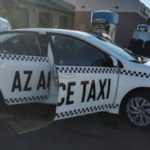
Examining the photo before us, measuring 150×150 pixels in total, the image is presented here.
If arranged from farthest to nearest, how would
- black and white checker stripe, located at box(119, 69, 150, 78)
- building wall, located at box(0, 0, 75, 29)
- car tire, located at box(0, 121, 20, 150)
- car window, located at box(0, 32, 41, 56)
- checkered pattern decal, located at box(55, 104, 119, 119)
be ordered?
building wall, located at box(0, 0, 75, 29), car window, located at box(0, 32, 41, 56), black and white checker stripe, located at box(119, 69, 150, 78), checkered pattern decal, located at box(55, 104, 119, 119), car tire, located at box(0, 121, 20, 150)

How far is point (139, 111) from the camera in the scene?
5.77 metres

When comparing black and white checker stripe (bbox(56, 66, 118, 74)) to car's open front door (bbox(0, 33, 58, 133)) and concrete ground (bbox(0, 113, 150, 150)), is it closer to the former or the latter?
car's open front door (bbox(0, 33, 58, 133))

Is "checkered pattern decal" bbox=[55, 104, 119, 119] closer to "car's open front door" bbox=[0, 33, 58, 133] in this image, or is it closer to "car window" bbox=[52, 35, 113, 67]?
"car's open front door" bbox=[0, 33, 58, 133]

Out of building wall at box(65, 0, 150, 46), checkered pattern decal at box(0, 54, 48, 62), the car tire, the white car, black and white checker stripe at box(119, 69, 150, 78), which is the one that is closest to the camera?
the car tire

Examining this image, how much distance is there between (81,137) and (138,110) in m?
1.03

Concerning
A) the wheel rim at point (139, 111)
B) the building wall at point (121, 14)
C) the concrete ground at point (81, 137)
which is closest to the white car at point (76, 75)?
the wheel rim at point (139, 111)

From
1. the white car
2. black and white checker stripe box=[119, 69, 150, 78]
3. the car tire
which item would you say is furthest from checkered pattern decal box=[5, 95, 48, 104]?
black and white checker stripe box=[119, 69, 150, 78]

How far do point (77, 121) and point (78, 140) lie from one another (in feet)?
2.98

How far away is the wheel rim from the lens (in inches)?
226

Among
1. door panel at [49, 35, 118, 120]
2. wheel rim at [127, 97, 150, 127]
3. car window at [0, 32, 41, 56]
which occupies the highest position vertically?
car window at [0, 32, 41, 56]

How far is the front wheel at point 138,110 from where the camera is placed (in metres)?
5.73

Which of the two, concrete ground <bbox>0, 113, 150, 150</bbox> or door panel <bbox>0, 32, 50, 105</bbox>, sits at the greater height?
door panel <bbox>0, 32, 50, 105</bbox>

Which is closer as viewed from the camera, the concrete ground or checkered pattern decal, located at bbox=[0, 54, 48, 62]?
the concrete ground

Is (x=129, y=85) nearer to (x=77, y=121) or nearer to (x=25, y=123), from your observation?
(x=77, y=121)
